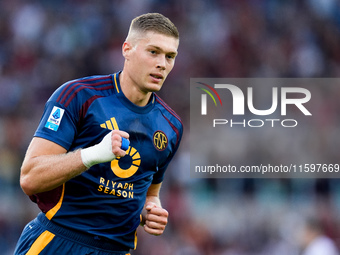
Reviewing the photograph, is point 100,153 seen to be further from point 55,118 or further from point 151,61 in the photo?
point 151,61

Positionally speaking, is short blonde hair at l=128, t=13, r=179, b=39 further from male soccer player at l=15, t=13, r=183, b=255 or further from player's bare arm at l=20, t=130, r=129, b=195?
player's bare arm at l=20, t=130, r=129, b=195

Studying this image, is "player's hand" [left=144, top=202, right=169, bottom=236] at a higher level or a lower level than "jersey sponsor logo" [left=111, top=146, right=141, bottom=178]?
lower

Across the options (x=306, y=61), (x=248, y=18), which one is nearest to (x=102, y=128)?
(x=306, y=61)

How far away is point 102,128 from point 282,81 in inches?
342

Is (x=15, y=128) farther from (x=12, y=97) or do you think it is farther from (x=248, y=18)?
(x=248, y=18)

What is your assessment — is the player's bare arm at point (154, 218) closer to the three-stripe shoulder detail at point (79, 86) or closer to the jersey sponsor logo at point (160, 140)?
the jersey sponsor logo at point (160, 140)

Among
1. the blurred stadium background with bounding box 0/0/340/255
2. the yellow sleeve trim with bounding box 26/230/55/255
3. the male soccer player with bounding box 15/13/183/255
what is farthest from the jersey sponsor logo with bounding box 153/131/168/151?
the blurred stadium background with bounding box 0/0/340/255

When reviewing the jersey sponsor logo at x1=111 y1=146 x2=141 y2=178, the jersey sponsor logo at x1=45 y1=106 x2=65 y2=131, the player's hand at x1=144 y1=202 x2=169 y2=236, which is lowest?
the player's hand at x1=144 y1=202 x2=169 y2=236

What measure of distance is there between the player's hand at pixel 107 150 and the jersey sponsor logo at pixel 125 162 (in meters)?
0.50

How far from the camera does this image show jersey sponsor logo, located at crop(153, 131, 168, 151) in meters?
4.42

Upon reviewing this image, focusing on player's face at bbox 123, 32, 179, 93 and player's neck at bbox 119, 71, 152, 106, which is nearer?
player's face at bbox 123, 32, 179, 93

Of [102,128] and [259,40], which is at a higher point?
[259,40]

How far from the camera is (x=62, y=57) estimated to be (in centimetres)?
1370

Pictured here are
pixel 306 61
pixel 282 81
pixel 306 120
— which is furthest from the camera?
pixel 306 61
